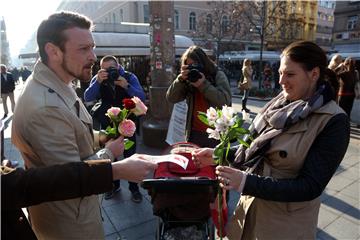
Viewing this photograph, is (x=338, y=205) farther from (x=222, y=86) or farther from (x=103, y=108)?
(x=103, y=108)

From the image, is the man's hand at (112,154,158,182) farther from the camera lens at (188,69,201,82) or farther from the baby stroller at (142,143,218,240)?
the camera lens at (188,69,201,82)

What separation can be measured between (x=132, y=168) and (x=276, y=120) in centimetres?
89

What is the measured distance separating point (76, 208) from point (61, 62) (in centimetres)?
85

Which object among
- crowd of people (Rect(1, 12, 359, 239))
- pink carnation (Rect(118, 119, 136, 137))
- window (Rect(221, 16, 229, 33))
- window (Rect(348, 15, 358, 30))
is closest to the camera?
crowd of people (Rect(1, 12, 359, 239))

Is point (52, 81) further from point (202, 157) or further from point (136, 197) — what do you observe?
point (136, 197)

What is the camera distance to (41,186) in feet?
4.16

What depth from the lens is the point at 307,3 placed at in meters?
45.6

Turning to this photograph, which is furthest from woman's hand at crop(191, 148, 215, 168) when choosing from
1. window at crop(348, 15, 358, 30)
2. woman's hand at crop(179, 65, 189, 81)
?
window at crop(348, 15, 358, 30)

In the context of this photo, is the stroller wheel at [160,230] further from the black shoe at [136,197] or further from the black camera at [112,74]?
the black camera at [112,74]

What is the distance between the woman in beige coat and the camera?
1597 millimetres

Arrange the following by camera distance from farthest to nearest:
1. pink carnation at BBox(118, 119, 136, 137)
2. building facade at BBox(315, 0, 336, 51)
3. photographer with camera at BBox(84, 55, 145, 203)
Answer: building facade at BBox(315, 0, 336, 51), photographer with camera at BBox(84, 55, 145, 203), pink carnation at BBox(118, 119, 136, 137)

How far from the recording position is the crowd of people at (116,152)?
1.38m

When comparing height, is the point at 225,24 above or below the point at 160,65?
above

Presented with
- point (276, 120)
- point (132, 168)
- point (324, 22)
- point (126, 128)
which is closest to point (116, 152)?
point (126, 128)
